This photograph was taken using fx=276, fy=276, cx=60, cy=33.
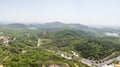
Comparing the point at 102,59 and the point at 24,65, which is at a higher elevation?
the point at 24,65

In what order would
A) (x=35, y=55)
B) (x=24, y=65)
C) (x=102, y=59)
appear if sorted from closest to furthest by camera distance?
(x=24, y=65) < (x=35, y=55) < (x=102, y=59)

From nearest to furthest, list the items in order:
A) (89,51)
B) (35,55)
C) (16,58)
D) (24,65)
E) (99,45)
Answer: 1. (24,65)
2. (16,58)
3. (35,55)
4. (89,51)
5. (99,45)

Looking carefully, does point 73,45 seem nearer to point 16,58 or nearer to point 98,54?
point 98,54

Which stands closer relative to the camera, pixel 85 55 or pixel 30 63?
pixel 30 63

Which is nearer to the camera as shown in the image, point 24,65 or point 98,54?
point 24,65

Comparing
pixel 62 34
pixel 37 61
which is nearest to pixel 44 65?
pixel 37 61

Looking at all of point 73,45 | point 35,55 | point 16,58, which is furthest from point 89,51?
point 16,58

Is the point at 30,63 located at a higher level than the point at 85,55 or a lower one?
higher

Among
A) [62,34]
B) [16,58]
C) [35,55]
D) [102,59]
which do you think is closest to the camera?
[16,58]

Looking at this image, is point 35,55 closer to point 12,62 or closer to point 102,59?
point 12,62
